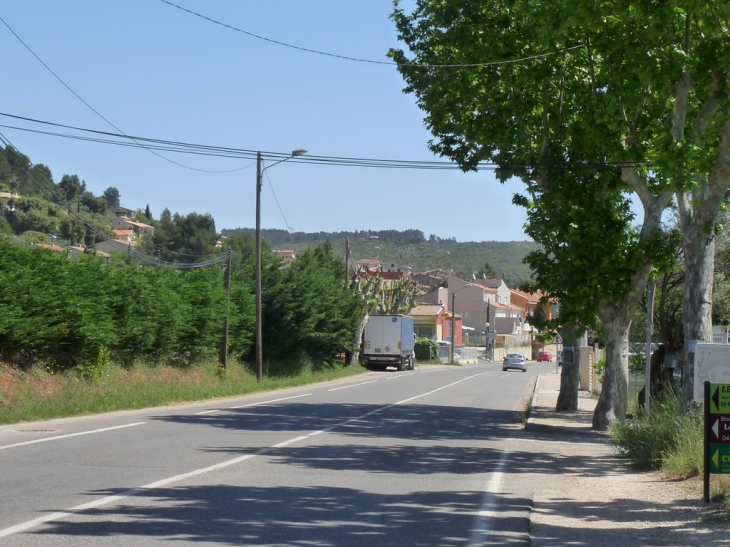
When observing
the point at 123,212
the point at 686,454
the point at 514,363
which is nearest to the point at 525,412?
the point at 686,454

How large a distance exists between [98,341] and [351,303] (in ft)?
92.4

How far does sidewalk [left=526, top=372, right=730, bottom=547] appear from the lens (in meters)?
8.39

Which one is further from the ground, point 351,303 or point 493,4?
point 493,4

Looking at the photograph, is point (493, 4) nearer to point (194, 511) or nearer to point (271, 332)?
point (194, 511)

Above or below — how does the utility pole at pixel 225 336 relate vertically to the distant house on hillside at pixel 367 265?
below

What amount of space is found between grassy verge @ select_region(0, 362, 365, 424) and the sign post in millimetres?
13295

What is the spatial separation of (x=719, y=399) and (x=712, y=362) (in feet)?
7.86

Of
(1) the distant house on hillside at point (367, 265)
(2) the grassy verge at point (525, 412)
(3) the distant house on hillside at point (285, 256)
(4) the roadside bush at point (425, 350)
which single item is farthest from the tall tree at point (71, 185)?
(2) the grassy verge at point (525, 412)

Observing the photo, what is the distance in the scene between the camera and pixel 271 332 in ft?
138

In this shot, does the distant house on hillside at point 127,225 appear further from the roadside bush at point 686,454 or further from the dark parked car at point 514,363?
the roadside bush at point 686,454

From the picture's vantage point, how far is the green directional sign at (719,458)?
988cm

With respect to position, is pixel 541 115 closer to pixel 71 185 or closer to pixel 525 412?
pixel 525 412

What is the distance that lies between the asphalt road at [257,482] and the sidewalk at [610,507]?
1.13 feet

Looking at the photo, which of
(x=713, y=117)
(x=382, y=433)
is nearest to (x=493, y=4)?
(x=713, y=117)
